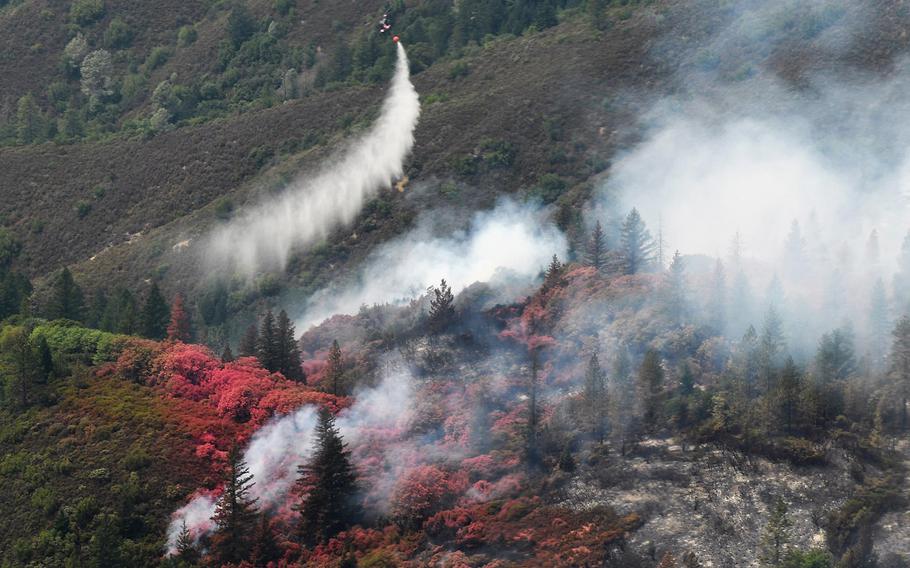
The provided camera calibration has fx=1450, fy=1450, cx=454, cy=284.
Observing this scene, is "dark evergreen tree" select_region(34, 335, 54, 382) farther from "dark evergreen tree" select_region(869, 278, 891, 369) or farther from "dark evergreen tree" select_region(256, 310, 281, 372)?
"dark evergreen tree" select_region(869, 278, 891, 369)

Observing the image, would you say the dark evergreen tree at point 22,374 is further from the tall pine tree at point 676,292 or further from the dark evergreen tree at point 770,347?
the dark evergreen tree at point 770,347

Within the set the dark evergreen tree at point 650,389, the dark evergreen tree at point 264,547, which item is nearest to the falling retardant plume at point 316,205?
the dark evergreen tree at point 650,389

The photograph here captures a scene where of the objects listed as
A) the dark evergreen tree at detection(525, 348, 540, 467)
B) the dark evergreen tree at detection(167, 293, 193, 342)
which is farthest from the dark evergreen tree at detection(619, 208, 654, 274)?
the dark evergreen tree at detection(167, 293, 193, 342)

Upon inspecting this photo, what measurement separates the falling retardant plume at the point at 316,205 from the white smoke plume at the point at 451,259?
11.5 m

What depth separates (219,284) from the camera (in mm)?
147625

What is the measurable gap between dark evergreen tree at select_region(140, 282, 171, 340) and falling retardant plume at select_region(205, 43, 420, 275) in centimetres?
1881

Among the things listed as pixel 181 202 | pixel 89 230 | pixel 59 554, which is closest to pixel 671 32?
pixel 181 202

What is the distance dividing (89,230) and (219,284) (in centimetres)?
2814

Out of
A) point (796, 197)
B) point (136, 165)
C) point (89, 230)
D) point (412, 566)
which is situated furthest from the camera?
point (136, 165)

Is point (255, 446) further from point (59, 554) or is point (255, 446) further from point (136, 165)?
point (136, 165)

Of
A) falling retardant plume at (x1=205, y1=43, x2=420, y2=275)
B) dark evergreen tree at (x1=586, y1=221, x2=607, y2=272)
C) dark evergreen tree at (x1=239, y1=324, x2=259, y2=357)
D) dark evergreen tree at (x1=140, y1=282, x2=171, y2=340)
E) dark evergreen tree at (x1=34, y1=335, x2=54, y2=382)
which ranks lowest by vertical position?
falling retardant plume at (x1=205, y1=43, x2=420, y2=275)

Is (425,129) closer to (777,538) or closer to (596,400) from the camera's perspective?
(596,400)

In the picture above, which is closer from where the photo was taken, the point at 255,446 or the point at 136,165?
the point at 255,446

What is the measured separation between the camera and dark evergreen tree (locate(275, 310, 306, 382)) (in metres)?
110
